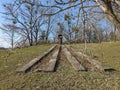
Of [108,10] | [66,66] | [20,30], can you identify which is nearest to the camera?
[108,10]

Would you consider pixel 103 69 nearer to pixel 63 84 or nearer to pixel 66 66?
pixel 66 66

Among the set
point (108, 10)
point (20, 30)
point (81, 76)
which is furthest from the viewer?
point (20, 30)

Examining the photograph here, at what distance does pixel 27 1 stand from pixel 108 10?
181 centimetres

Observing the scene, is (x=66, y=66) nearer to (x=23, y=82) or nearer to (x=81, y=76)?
(x=81, y=76)

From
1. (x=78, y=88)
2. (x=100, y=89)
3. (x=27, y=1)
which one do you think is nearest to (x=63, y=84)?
(x=78, y=88)

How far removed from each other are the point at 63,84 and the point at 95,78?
730 millimetres

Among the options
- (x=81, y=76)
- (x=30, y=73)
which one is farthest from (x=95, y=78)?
(x=30, y=73)

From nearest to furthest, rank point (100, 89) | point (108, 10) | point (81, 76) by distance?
point (100, 89) < point (81, 76) < point (108, 10)

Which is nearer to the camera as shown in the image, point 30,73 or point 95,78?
point 95,78

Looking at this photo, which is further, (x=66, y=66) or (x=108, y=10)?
(x=66, y=66)

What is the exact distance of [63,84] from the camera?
174 inches

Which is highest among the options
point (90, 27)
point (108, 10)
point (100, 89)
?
point (108, 10)

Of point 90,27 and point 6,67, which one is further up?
point 90,27

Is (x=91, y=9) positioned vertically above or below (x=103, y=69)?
above
